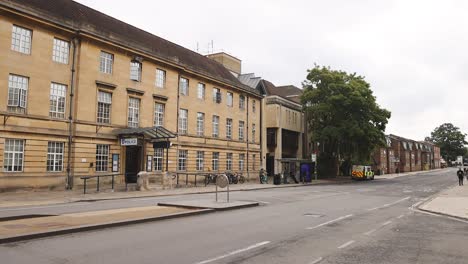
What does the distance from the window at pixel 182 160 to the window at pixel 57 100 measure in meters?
11.6

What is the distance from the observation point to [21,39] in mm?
23453

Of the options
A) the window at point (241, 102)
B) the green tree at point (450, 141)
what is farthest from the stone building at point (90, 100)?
the green tree at point (450, 141)

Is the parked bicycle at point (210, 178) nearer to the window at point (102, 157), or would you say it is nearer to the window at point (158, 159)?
the window at point (158, 159)

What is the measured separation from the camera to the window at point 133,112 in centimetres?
3030

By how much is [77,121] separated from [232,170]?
20030 millimetres

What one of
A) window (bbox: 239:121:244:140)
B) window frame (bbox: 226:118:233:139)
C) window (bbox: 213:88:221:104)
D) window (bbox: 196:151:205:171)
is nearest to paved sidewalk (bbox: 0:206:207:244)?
window (bbox: 196:151:205:171)

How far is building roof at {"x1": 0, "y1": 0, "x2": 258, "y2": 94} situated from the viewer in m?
24.4

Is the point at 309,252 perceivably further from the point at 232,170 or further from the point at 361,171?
the point at 361,171

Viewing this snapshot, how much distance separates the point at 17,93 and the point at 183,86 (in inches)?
611

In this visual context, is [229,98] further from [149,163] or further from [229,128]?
[149,163]

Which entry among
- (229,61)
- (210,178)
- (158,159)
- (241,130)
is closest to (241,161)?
(241,130)

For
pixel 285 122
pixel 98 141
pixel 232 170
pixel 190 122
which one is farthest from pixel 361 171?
pixel 98 141

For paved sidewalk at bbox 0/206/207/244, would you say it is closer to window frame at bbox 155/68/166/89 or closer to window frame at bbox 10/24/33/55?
window frame at bbox 10/24/33/55

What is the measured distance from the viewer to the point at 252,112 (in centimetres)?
4747
